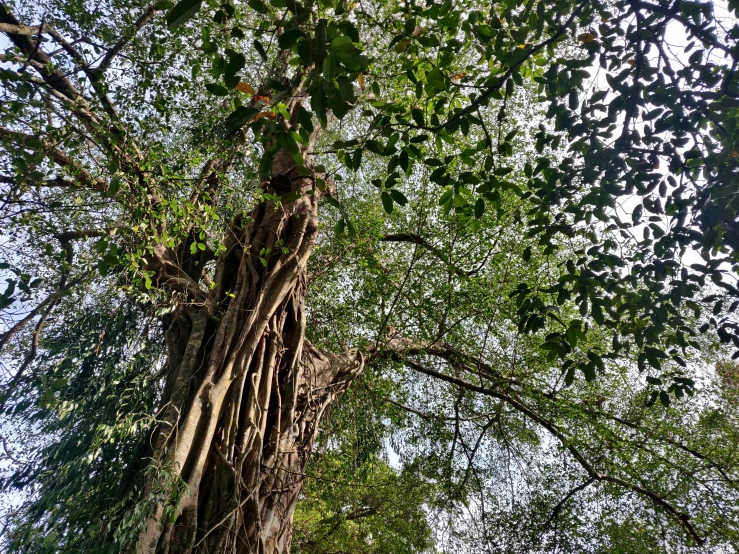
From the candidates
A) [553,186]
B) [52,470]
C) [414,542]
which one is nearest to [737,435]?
[414,542]

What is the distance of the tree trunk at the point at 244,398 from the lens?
2547 mm

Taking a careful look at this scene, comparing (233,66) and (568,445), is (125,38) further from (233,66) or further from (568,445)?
(568,445)

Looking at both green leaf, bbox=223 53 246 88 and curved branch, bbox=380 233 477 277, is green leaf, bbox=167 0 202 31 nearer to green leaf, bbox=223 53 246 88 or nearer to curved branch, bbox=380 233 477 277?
green leaf, bbox=223 53 246 88

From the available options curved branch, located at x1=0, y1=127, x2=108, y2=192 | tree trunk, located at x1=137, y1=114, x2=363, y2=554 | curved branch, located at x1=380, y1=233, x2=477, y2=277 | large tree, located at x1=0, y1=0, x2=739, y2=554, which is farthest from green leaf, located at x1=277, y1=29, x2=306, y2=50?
curved branch, located at x1=380, y1=233, x2=477, y2=277

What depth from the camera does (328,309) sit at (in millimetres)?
5430

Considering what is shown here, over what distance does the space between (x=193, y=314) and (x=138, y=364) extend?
49 cm

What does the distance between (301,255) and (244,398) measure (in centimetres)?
119

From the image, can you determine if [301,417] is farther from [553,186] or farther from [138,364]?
[553,186]

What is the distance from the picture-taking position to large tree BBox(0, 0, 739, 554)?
207 cm

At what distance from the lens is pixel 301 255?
367 centimetres

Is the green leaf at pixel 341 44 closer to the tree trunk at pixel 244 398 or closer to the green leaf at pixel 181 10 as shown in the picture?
the green leaf at pixel 181 10

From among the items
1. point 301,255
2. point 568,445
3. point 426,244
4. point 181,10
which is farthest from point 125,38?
point 568,445

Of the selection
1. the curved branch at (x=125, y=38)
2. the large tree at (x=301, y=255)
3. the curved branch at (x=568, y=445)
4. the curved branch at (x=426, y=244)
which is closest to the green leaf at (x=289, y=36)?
the large tree at (x=301, y=255)

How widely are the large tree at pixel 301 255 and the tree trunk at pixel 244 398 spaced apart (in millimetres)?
17
